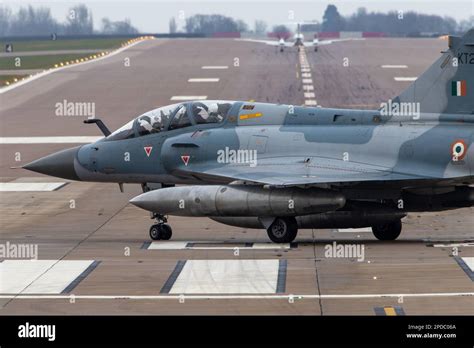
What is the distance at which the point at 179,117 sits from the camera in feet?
78.1

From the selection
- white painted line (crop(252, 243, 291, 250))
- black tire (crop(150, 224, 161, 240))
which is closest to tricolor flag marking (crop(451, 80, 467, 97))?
white painted line (crop(252, 243, 291, 250))

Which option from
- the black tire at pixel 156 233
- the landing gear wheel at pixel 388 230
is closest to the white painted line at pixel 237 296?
the landing gear wheel at pixel 388 230

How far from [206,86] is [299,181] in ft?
141

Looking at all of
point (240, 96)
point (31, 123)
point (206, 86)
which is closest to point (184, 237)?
point (31, 123)

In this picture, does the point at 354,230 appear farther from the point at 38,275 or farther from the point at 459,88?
the point at 38,275

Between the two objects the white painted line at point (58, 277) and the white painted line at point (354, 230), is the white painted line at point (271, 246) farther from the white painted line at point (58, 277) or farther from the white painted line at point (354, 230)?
the white painted line at point (58, 277)

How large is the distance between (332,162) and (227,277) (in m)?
4.44

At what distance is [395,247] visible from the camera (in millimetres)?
21312

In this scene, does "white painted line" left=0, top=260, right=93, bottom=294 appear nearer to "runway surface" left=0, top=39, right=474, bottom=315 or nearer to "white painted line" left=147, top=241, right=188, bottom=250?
"runway surface" left=0, top=39, right=474, bottom=315

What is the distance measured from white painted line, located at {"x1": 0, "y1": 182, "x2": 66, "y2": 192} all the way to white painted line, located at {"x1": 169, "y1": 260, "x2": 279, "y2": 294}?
1243 centimetres

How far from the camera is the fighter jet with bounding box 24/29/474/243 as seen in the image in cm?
2119

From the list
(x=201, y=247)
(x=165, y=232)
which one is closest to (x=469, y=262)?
(x=201, y=247)

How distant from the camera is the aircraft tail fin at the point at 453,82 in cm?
2158

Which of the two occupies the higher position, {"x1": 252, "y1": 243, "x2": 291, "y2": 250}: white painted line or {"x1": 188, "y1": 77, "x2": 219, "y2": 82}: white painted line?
{"x1": 188, "y1": 77, "x2": 219, "y2": 82}: white painted line
